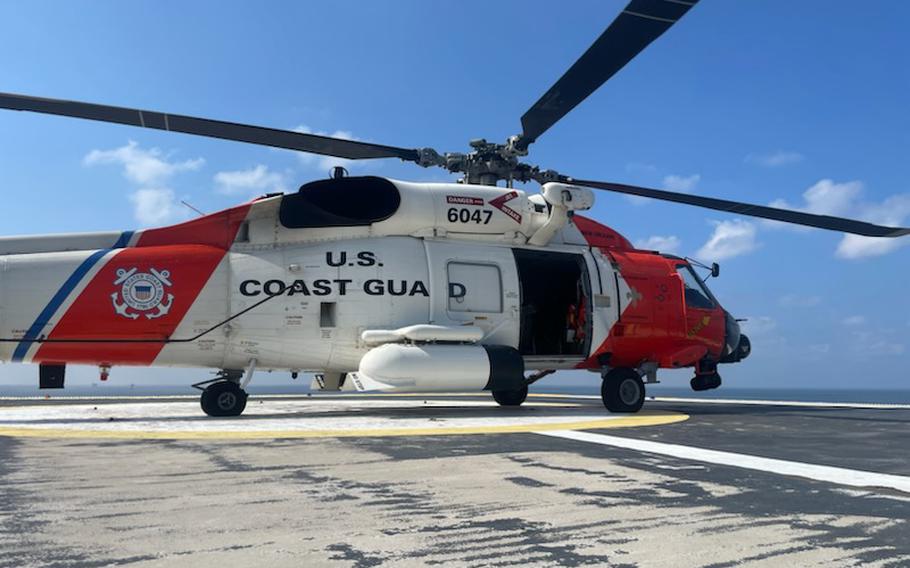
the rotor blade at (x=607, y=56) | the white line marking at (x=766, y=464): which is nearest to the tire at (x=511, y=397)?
the rotor blade at (x=607, y=56)

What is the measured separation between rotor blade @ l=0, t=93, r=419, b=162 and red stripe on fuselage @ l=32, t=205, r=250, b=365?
5.71 ft

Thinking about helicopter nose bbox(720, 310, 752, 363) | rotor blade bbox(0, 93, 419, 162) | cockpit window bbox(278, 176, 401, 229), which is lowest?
helicopter nose bbox(720, 310, 752, 363)

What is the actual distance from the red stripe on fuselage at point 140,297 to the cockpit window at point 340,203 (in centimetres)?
126

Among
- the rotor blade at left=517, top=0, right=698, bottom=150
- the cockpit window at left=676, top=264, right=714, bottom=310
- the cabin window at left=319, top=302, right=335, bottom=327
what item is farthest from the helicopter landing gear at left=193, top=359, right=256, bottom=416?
the cockpit window at left=676, top=264, right=714, bottom=310

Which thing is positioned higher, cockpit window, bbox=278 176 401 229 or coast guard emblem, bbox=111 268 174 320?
cockpit window, bbox=278 176 401 229

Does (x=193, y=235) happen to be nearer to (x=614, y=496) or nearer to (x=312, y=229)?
(x=312, y=229)

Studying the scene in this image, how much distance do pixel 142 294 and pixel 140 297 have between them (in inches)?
2.2

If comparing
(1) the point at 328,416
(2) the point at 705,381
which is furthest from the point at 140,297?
(2) the point at 705,381

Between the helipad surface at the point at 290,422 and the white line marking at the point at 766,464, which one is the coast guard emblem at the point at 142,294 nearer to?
the helipad surface at the point at 290,422

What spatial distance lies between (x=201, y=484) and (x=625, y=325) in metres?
9.87

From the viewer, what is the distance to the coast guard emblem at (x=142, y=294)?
10.2 metres

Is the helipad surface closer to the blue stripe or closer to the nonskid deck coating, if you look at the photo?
the blue stripe

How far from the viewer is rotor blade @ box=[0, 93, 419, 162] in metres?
9.41

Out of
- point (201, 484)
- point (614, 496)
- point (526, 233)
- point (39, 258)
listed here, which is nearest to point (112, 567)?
point (201, 484)
